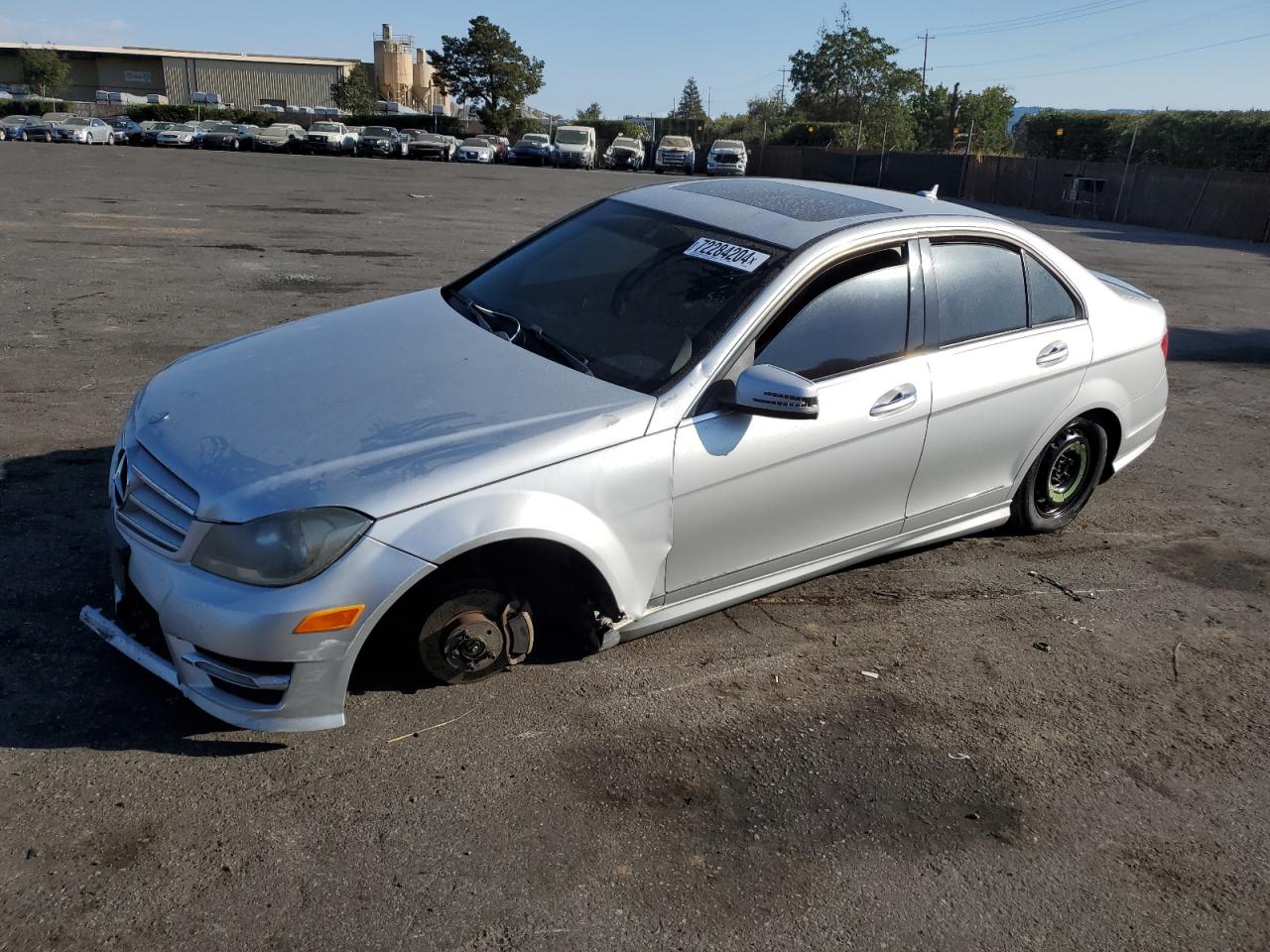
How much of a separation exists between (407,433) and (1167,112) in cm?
3948

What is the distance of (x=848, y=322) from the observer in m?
4.00

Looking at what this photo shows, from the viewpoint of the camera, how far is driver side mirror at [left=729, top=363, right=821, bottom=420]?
11.4ft

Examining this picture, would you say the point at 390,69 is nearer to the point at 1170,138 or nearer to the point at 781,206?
→ the point at 1170,138

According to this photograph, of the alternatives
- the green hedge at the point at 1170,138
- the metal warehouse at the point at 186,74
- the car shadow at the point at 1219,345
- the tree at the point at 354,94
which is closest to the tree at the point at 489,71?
the tree at the point at 354,94

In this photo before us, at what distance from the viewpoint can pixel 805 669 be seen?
393cm

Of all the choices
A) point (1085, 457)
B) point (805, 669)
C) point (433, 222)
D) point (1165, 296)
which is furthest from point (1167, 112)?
point (805, 669)

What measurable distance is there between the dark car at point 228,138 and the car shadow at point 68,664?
1959 inches

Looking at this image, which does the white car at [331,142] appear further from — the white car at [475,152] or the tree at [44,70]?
the tree at [44,70]

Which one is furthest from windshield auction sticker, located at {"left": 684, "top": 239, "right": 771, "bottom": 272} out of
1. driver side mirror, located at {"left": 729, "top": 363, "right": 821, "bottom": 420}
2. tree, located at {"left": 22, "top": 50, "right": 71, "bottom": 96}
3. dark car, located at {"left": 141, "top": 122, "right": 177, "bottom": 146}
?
tree, located at {"left": 22, "top": 50, "right": 71, "bottom": 96}

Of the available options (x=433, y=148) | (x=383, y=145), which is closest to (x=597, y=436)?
(x=433, y=148)

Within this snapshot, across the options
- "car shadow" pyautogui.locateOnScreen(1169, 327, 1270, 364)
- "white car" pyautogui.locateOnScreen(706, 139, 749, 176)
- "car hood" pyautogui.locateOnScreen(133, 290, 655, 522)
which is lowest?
"car shadow" pyautogui.locateOnScreen(1169, 327, 1270, 364)

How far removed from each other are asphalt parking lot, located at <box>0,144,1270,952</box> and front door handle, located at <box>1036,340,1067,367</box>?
100 cm

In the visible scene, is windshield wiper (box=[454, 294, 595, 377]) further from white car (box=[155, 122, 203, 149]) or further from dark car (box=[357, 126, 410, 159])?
white car (box=[155, 122, 203, 149])

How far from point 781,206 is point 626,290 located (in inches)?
33.2
